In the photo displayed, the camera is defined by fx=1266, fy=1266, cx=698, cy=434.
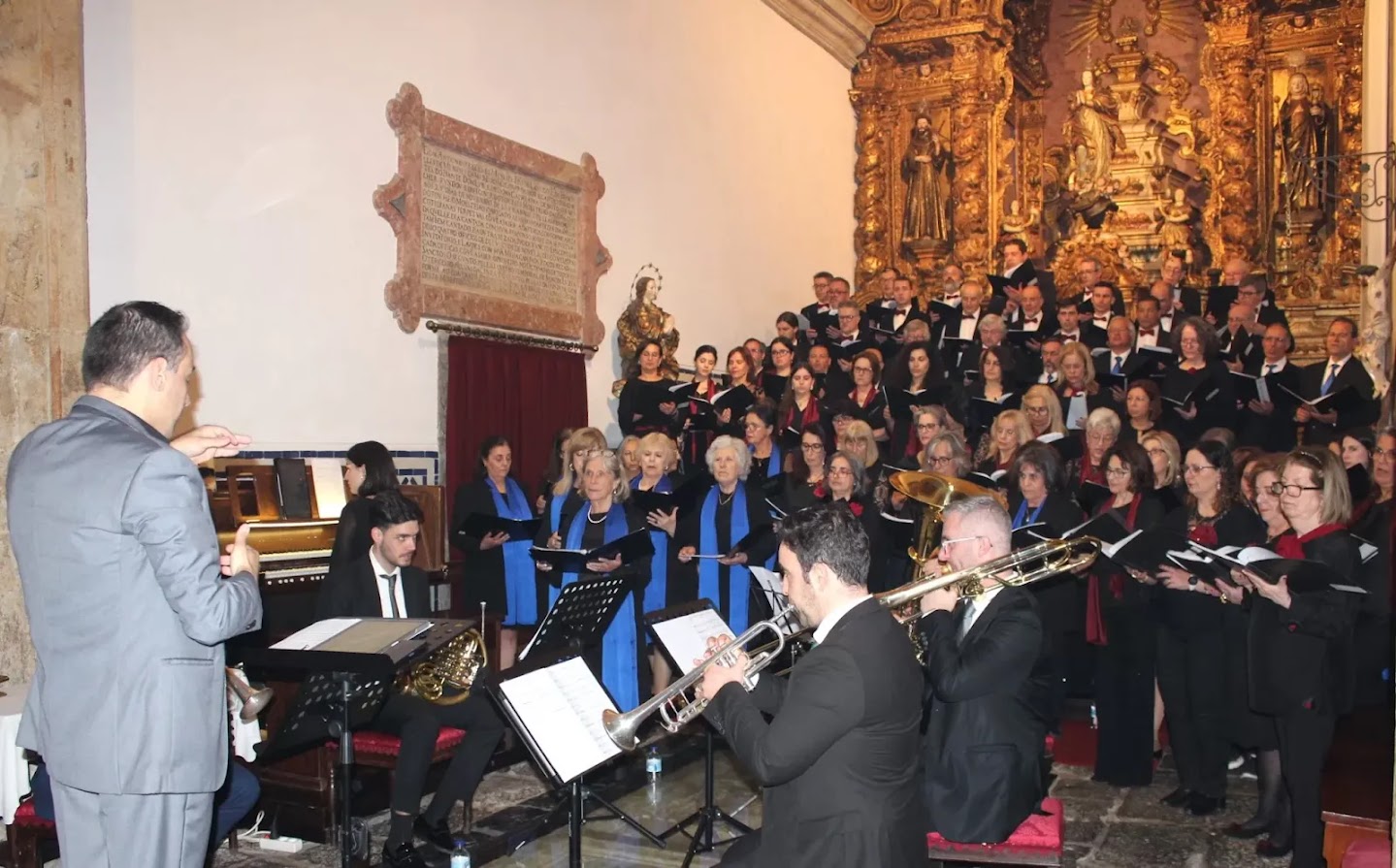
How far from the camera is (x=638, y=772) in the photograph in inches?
271

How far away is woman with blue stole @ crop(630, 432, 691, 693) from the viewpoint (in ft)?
25.6

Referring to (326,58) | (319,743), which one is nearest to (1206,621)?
(319,743)

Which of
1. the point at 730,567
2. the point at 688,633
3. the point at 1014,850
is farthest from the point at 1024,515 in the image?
the point at 1014,850

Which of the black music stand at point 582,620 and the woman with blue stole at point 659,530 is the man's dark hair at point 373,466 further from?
the woman with blue stole at point 659,530

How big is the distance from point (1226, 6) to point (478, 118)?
31.9 ft

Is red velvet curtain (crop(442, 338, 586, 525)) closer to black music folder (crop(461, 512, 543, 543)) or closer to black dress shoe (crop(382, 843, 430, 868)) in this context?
black music folder (crop(461, 512, 543, 543))

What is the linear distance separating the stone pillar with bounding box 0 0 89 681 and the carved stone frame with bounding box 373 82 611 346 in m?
2.54

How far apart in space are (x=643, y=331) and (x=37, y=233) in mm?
5851

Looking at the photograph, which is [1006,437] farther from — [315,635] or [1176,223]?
[1176,223]

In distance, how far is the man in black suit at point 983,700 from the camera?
409 cm

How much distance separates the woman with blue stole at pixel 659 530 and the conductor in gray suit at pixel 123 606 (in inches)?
184

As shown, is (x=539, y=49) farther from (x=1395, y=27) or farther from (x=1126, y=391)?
(x=1395, y=27)

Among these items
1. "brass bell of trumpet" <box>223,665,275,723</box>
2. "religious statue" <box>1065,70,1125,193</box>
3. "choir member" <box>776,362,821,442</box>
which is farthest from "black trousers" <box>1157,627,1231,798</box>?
"religious statue" <box>1065,70,1125,193</box>

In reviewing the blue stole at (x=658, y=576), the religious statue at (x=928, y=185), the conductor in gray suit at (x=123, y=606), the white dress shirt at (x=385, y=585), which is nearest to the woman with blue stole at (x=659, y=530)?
the blue stole at (x=658, y=576)
